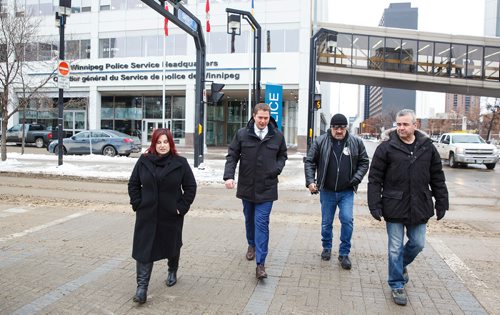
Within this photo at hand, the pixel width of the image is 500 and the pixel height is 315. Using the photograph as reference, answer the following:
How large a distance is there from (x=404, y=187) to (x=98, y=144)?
2130cm

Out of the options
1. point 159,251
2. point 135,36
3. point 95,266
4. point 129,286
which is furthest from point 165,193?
point 135,36

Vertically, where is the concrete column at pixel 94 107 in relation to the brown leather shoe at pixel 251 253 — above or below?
above

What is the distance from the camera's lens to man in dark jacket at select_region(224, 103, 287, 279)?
4828 mm

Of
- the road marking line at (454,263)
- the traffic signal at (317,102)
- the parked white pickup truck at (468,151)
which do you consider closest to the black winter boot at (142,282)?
the road marking line at (454,263)

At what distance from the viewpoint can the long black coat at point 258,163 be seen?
15.9 feet

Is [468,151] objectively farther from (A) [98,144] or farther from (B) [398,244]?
(B) [398,244]

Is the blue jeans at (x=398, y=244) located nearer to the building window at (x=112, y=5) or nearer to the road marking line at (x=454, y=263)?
the road marking line at (x=454, y=263)

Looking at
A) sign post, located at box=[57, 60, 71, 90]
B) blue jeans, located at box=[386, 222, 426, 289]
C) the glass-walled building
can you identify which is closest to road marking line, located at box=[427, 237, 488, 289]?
blue jeans, located at box=[386, 222, 426, 289]

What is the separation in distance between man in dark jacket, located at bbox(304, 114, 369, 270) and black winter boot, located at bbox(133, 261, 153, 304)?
213 cm

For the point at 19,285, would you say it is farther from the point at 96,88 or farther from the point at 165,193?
the point at 96,88

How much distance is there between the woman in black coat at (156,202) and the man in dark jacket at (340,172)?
175 cm

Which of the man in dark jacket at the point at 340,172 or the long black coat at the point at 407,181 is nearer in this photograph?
the long black coat at the point at 407,181

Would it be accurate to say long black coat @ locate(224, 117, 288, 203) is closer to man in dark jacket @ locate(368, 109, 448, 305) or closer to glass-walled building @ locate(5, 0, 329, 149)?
man in dark jacket @ locate(368, 109, 448, 305)

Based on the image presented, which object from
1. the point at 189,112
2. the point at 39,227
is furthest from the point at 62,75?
the point at 189,112
